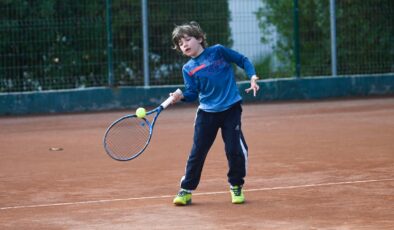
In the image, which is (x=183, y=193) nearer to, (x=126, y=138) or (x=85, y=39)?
(x=126, y=138)

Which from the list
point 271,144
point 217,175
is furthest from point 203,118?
point 271,144

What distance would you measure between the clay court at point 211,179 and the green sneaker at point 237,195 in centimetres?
9

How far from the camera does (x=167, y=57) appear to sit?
691 inches

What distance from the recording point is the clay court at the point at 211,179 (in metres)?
7.41

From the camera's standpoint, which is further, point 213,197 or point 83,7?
point 83,7

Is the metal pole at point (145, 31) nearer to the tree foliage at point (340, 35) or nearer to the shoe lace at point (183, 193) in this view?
the tree foliage at point (340, 35)

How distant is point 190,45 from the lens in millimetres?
7945

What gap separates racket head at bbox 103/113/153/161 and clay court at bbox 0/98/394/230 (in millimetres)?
429

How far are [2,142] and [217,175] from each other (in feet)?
15.3

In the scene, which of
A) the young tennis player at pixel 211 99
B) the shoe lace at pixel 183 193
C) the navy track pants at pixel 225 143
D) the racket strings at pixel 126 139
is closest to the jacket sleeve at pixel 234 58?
the young tennis player at pixel 211 99

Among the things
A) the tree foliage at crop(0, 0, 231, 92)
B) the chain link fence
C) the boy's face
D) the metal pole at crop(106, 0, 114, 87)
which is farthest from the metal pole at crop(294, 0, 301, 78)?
the boy's face

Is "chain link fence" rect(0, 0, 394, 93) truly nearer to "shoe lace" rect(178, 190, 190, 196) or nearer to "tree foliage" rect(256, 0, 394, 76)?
"tree foliage" rect(256, 0, 394, 76)

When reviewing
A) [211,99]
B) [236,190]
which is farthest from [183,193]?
[211,99]

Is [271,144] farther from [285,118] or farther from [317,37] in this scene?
[317,37]
